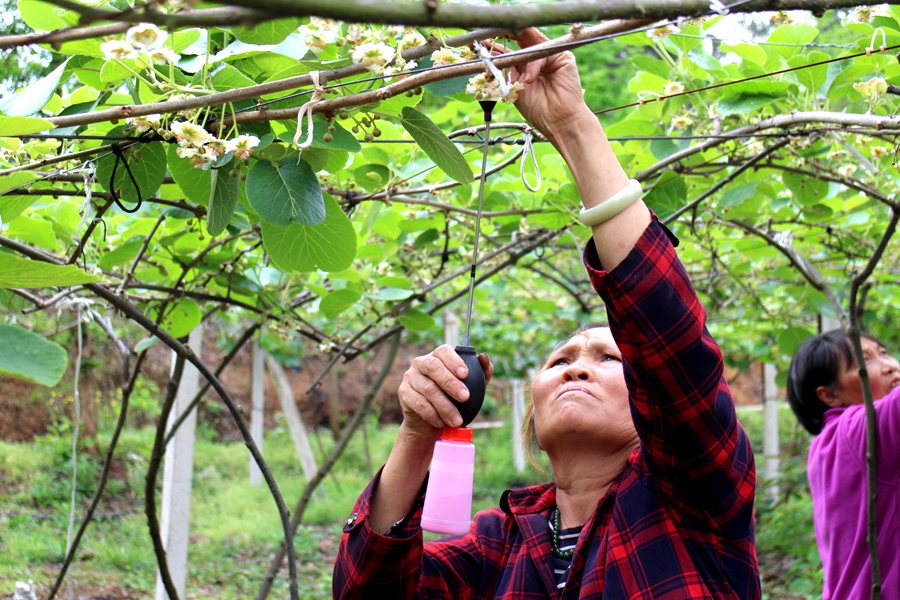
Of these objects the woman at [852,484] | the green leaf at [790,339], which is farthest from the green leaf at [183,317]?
the green leaf at [790,339]

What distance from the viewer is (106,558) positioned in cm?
614

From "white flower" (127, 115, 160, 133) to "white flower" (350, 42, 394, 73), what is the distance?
0.27m

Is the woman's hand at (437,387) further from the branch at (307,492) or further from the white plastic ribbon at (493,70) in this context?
the branch at (307,492)

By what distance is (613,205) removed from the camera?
3.39ft

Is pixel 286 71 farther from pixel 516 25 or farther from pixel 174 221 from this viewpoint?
pixel 174 221

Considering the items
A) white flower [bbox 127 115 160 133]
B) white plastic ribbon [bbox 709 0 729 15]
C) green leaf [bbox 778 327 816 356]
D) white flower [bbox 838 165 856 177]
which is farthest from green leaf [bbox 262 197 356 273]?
green leaf [bbox 778 327 816 356]

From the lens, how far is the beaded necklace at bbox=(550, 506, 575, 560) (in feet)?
4.52

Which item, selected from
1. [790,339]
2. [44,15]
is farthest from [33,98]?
[790,339]

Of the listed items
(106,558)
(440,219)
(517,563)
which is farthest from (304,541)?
(517,563)

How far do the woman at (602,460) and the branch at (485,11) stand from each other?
37cm

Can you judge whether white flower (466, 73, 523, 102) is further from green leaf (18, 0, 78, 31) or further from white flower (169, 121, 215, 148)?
green leaf (18, 0, 78, 31)

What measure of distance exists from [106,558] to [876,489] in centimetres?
539

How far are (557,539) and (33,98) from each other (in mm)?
950

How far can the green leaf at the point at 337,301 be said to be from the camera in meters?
2.12
